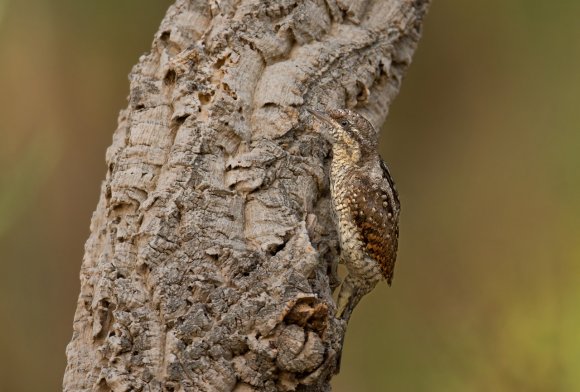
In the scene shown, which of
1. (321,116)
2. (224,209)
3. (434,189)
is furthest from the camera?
(434,189)

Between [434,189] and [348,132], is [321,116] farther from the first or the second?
[434,189]

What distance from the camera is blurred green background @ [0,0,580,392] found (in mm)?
4051

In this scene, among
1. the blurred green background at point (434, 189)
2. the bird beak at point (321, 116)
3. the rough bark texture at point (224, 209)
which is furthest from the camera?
the blurred green background at point (434, 189)

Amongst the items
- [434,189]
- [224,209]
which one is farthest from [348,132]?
[434,189]

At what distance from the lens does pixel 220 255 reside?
2.37 metres

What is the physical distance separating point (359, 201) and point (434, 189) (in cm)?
168

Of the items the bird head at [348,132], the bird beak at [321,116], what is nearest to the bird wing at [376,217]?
the bird head at [348,132]

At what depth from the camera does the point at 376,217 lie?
2.89m

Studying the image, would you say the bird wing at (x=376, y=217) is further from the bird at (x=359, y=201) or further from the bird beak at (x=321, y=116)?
the bird beak at (x=321, y=116)

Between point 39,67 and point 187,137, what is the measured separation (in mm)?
1935

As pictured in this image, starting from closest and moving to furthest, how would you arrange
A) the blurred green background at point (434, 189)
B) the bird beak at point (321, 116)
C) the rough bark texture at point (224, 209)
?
the rough bark texture at point (224, 209) < the bird beak at point (321, 116) < the blurred green background at point (434, 189)

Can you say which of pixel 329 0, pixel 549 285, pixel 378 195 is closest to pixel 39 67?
pixel 329 0

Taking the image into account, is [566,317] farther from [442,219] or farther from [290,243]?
[290,243]

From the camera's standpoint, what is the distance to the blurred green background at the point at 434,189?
4051 millimetres
